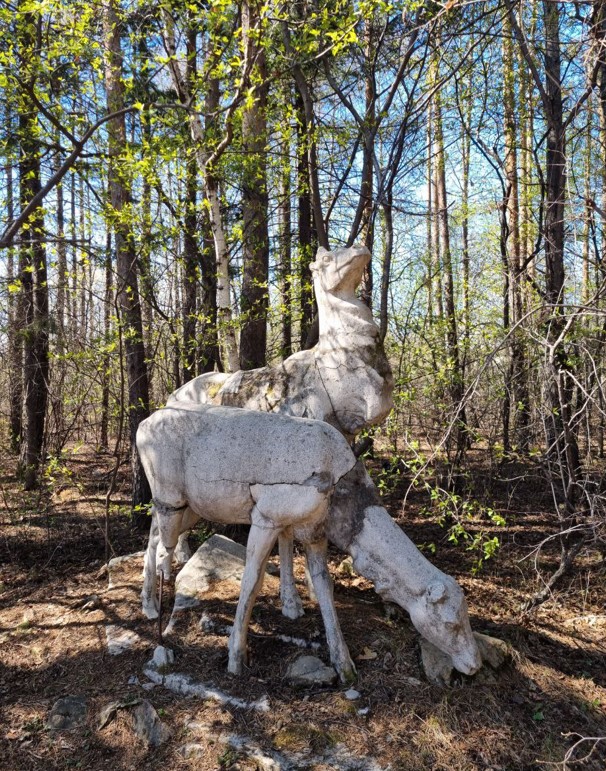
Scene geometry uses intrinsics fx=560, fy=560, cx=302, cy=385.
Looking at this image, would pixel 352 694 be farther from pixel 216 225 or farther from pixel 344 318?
pixel 216 225

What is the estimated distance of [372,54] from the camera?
25.2ft

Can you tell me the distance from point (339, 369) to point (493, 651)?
107 inches

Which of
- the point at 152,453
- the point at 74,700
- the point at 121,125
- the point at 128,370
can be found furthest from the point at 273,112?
the point at 74,700

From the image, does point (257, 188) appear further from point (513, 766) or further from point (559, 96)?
point (513, 766)

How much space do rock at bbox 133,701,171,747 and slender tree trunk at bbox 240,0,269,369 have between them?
433cm

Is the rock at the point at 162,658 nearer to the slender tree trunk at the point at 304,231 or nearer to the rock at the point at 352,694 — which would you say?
the rock at the point at 352,694

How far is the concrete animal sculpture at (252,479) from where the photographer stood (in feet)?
14.1

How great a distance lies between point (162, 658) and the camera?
4680mm

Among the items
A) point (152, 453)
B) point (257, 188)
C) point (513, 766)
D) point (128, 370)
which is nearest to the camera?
point (513, 766)

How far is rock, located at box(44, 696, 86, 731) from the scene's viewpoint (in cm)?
421

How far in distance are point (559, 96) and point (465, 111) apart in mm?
2215

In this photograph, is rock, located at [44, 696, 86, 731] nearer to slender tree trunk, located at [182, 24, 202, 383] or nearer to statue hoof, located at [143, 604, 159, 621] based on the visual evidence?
statue hoof, located at [143, 604, 159, 621]

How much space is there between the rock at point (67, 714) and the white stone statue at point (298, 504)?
1.18m

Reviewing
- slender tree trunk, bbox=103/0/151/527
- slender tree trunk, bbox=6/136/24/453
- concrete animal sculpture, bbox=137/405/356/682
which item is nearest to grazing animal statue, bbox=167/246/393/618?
concrete animal sculpture, bbox=137/405/356/682
